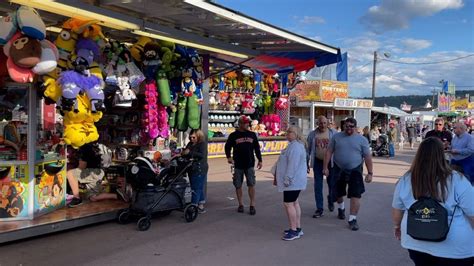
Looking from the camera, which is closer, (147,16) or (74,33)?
(74,33)

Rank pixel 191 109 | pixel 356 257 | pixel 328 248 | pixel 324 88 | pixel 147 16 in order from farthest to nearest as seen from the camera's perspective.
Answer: pixel 324 88
pixel 191 109
pixel 147 16
pixel 328 248
pixel 356 257

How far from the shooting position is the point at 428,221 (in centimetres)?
311

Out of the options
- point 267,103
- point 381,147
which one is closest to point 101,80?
point 267,103

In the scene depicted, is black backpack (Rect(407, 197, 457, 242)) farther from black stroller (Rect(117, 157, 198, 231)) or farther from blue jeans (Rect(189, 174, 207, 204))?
blue jeans (Rect(189, 174, 207, 204))

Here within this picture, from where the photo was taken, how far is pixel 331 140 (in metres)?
7.62

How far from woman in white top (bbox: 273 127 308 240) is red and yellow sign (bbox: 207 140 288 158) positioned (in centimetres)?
1241

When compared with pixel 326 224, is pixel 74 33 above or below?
above

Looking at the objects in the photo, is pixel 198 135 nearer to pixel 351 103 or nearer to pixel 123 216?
pixel 123 216

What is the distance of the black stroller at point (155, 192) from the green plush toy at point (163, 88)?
3.35 feet

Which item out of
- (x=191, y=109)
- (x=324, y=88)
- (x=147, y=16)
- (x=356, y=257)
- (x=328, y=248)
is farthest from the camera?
(x=324, y=88)

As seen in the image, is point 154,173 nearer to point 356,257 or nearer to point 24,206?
point 24,206

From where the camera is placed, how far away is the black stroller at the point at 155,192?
23.1 feet

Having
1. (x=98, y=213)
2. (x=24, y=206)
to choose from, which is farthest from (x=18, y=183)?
(x=98, y=213)

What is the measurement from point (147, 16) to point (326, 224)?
14.5 ft
